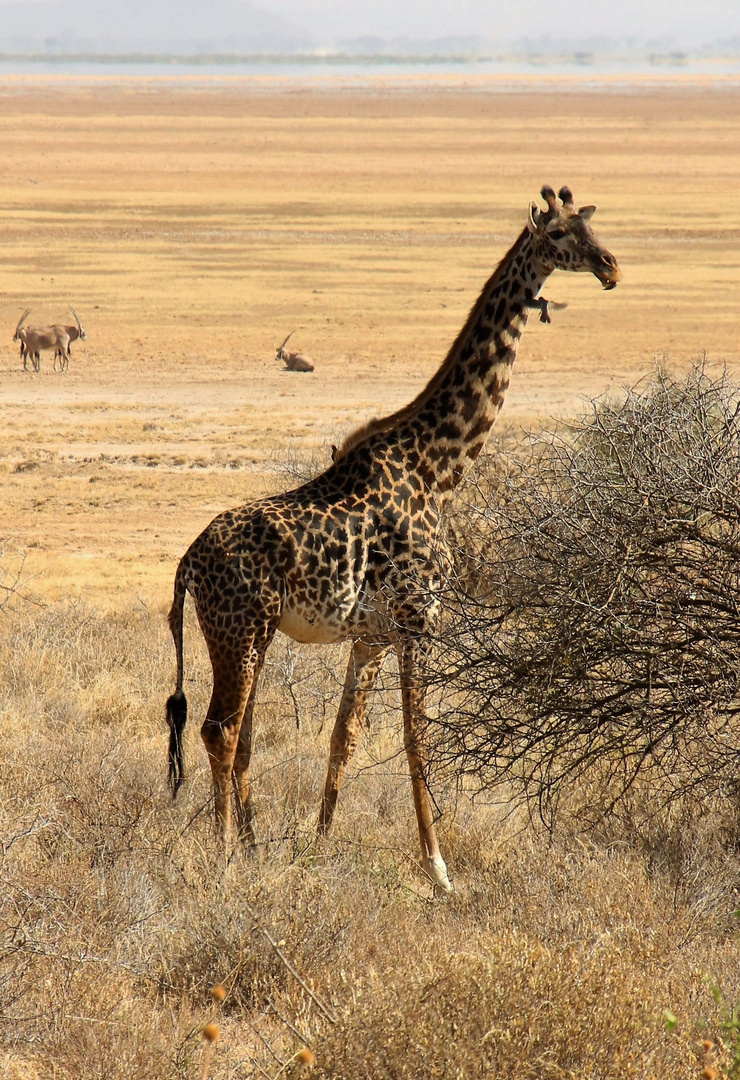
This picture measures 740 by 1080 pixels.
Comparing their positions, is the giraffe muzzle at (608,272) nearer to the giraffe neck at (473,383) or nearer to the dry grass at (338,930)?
the giraffe neck at (473,383)

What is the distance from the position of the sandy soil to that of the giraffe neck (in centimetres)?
525

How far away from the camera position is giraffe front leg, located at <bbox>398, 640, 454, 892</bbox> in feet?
17.5

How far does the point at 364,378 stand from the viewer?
72.5ft

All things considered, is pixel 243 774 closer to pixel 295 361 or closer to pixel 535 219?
pixel 535 219

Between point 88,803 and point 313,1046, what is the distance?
2166 millimetres

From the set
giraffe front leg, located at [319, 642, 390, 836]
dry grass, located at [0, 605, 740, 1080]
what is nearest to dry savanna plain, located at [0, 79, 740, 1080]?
dry grass, located at [0, 605, 740, 1080]

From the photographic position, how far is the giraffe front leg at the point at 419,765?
17.5ft

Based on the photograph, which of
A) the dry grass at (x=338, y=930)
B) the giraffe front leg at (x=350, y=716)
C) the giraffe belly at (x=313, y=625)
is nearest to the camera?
the dry grass at (x=338, y=930)

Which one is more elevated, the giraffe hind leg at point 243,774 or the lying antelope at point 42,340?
the lying antelope at point 42,340

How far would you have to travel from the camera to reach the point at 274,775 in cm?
637

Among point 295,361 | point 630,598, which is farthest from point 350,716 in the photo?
point 295,361

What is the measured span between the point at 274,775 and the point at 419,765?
126cm

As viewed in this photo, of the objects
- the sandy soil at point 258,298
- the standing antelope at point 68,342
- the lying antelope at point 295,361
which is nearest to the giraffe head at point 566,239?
the sandy soil at point 258,298

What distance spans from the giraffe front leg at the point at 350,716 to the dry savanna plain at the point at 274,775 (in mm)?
156
